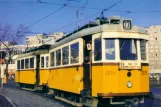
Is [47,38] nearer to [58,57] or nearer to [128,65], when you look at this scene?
[58,57]

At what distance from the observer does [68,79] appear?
15883mm

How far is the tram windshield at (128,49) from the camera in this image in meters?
12.6

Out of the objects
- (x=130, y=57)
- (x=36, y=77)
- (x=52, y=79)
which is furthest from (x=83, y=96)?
(x=36, y=77)

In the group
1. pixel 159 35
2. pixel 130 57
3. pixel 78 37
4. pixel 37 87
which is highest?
pixel 159 35

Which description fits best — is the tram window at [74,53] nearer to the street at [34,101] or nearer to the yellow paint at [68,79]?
the yellow paint at [68,79]

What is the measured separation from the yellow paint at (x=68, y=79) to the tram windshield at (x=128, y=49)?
213cm

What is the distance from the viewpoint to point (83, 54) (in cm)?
1390

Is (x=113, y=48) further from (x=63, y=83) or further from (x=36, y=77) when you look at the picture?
(x=36, y=77)

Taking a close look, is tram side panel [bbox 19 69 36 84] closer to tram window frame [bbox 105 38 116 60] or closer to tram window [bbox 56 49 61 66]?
tram window [bbox 56 49 61 66]

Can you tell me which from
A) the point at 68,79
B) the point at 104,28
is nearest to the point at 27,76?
the point at 68,79

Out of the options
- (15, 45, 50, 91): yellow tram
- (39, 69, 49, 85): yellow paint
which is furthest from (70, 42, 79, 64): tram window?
(39, 69, 49, 85): yellow paint

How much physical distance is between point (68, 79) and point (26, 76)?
13.6 m

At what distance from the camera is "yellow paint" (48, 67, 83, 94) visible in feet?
46.1

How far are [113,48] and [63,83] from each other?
17.0 feet
